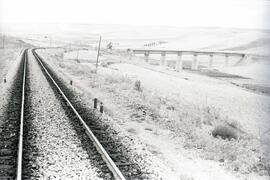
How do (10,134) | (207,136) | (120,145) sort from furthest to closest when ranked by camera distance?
1. (207,136)
2. (10,134)
3. (120,145)

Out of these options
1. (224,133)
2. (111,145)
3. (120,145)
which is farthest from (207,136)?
(111,145)

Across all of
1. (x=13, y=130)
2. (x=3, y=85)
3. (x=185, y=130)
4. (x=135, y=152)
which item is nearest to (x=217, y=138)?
(x=185, y=130)

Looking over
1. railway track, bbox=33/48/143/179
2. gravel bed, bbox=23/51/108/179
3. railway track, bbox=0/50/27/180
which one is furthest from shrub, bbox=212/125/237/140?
railway track, bbox=0/50/27/180

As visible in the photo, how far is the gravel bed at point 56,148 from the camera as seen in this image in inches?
401

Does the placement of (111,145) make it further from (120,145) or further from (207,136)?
(207,136)

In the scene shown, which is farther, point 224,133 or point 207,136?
point 224,133

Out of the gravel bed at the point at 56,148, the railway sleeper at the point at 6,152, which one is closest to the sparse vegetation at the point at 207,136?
the gravel bed at the point at 56,148

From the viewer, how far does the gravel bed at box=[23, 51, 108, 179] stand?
10.2 meters

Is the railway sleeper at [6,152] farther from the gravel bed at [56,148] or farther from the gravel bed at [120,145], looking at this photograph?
the gravel bed at [120,145]

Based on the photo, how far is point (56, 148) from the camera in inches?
485

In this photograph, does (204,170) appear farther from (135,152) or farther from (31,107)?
(31,107)

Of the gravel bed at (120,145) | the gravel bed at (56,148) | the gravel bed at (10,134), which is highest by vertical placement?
the gravel bed at (120,145)

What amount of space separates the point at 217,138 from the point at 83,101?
8.85 metres

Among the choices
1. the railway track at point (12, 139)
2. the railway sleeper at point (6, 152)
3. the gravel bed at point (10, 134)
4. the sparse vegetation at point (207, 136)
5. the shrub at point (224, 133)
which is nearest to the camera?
the railway track at point (12, 139)
